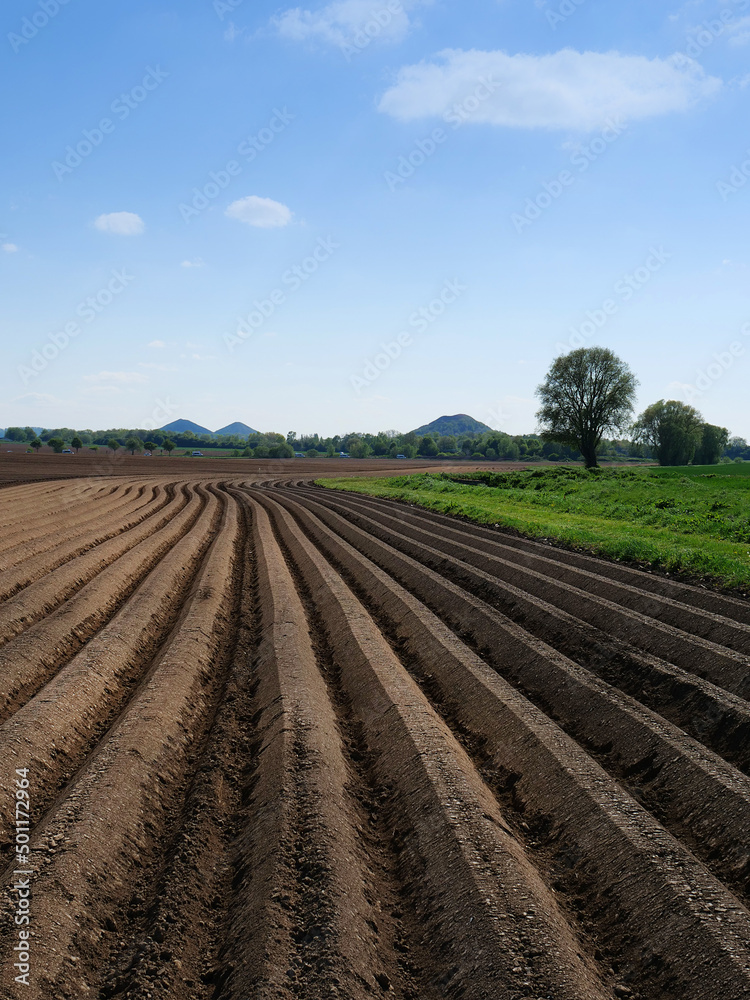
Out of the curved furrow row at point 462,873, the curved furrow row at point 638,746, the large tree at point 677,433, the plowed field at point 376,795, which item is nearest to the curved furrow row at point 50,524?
the plowed field at point 376,795

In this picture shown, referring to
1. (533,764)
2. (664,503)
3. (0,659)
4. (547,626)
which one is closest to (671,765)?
(533,764)

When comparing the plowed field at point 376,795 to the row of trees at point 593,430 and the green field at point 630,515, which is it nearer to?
the green field at point 630,515

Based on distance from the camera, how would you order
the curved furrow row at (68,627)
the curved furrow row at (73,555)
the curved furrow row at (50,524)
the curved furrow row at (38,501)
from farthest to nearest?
the curved furrow row at (38,501)
the curved furrow row at (50,524)
the curved furrow row at (73,555)
the curved furrow row at (68,627)

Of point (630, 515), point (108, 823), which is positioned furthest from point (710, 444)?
point (108, 823)

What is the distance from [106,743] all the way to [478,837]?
131 inches

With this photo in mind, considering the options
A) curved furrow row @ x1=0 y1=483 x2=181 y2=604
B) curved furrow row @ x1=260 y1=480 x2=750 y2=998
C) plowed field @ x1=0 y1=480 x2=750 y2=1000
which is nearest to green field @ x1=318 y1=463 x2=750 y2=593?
plowed field @ x1=0 y1=480 x2=750 y2=1000

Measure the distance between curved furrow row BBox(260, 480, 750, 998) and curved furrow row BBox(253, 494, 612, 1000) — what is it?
370 mm

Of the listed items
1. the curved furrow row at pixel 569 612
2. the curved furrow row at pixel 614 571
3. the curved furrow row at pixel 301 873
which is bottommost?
the curved furrow row at pixel 301 873

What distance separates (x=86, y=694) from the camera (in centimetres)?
674

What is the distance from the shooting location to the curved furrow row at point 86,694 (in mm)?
5402

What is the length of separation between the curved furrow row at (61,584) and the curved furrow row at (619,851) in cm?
625

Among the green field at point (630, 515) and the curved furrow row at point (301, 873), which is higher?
the green field at point (630, 515)

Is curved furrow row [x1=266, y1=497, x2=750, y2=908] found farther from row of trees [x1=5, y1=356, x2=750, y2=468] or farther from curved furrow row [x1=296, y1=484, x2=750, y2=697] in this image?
row of trees [x1=5, y1=356, x2=750, y2=468]

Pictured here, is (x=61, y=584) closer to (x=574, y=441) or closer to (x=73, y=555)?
(x=73, y=555)
